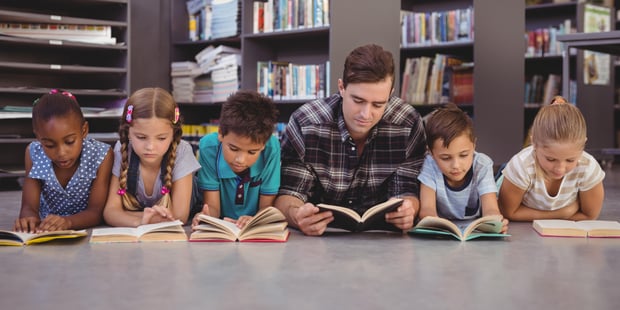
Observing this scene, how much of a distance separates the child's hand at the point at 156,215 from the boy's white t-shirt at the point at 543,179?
3.85ft

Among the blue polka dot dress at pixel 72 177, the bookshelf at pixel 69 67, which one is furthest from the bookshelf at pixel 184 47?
the blue polka dot dress at pixel 72 177

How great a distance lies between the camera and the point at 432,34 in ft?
16.1

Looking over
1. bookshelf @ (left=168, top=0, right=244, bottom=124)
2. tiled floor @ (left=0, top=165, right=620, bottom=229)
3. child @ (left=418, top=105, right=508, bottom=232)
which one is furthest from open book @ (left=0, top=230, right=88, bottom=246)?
bookshelf @ (left=168, top=0, right=244, bottom=124)

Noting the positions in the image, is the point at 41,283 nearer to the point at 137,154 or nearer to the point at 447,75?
the point at 137,154

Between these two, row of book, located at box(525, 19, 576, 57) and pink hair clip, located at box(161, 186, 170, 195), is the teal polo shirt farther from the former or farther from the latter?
row of book, located at box(525, 19, 576, 57)

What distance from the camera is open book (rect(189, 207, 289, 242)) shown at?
1.96 meters

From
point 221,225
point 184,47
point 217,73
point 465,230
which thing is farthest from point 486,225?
point 184,47

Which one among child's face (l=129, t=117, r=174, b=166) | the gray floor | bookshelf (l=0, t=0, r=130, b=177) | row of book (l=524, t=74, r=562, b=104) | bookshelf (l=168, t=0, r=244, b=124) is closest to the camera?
the gray floor

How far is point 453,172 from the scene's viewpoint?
86.6 inches

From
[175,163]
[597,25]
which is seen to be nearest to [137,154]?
[175,163]

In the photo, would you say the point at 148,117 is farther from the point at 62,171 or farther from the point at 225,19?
the point at 225,19

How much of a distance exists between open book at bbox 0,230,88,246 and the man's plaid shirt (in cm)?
72

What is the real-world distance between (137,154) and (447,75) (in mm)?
Answer: 3004

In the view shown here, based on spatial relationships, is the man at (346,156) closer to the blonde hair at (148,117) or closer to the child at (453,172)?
the child at (453,172)
